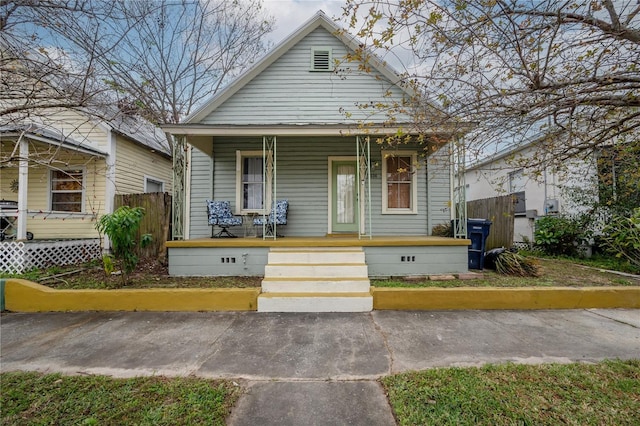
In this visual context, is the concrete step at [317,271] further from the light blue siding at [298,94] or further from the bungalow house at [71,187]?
the bungalow house at [71,187]

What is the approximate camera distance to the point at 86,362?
9.07 feet

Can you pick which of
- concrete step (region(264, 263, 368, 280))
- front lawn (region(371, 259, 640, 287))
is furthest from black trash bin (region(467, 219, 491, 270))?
concrete step (region(264, 263, 368, 280))

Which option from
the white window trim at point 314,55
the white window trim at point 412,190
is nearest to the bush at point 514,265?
the white window trim at point 412,190

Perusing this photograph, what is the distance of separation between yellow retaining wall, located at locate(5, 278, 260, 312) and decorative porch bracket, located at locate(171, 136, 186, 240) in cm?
169

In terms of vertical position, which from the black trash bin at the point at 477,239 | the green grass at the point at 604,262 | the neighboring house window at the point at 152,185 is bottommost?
the green grass at the point at 604,262

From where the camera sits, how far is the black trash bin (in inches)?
239

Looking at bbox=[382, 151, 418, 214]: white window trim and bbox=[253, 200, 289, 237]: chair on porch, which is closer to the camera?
bbox=[253, 200, 289, 237]: chair on porch

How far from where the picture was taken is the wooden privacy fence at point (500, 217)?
7599 millimetres

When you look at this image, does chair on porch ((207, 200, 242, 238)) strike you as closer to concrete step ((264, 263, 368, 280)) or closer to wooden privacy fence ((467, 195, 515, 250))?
concrete step ((264, 263, 368, 280))

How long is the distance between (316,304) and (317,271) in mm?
766

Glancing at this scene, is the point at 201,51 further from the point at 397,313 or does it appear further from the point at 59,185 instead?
the point at 397,313

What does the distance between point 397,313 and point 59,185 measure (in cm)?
1099

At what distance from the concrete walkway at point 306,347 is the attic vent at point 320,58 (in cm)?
669

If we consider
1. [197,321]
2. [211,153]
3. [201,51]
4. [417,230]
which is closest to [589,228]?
[417,230]
